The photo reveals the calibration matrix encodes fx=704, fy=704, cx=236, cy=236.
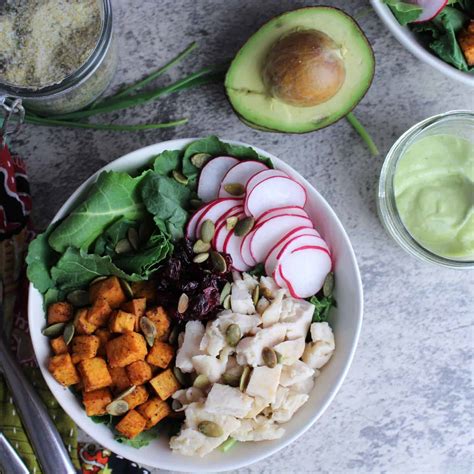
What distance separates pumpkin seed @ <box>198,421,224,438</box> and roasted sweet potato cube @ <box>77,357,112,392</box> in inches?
8.2

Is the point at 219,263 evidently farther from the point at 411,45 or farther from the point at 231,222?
the point at 411,45

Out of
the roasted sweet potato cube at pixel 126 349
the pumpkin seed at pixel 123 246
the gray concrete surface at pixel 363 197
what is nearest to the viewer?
the roasted sweet potato cube at pixel 126 349

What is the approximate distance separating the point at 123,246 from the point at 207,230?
180 mm

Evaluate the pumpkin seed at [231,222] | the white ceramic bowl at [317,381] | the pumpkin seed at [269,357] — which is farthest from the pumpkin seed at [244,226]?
the pumpkin seed at [269,357]

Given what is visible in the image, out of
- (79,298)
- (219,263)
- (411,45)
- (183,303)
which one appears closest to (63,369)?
(79,298)

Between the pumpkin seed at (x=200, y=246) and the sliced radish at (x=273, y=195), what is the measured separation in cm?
11

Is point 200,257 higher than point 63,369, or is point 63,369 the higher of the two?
point 200,257

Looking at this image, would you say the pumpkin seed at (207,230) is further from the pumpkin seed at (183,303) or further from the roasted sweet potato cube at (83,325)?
the roasted sweet potato cube at (83,325)

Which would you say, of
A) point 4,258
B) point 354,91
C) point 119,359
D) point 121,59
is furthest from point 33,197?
point 354,91

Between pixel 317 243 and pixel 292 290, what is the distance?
0.36ft

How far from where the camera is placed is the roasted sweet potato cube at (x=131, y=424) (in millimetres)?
1391

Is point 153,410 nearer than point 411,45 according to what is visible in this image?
Yes

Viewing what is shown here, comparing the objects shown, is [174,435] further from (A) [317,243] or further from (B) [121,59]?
(B) [121,59]

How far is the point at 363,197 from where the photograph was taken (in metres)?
1.69
